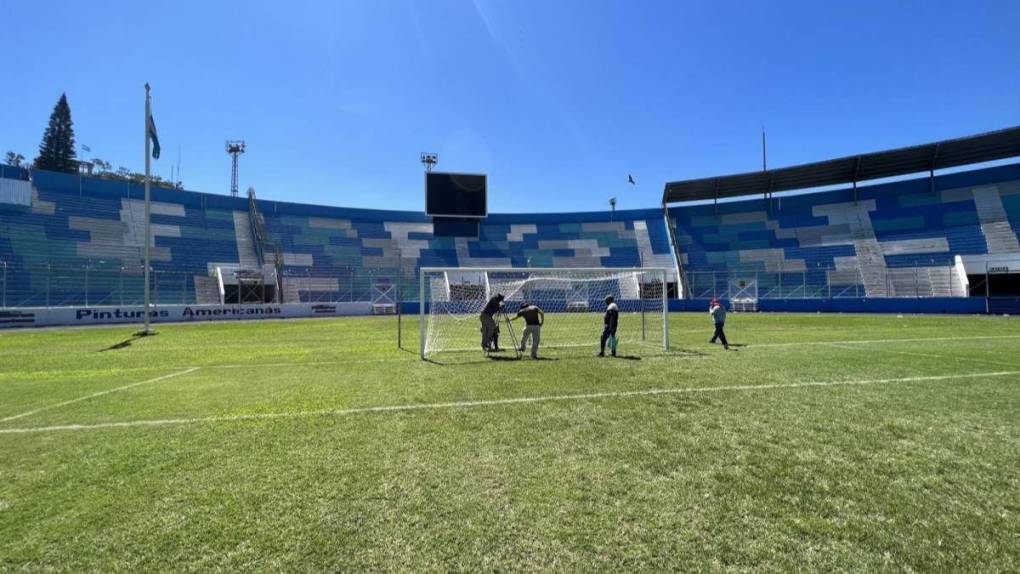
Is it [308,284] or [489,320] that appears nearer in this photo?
[489,320]

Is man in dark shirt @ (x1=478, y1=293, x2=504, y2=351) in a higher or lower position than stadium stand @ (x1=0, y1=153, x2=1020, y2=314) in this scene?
lower

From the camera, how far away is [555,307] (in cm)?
2780

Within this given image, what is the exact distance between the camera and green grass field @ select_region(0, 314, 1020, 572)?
2883 millimetres

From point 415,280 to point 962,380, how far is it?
127 feet

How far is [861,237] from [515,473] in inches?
1902

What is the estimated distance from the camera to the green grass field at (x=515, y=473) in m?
2.88

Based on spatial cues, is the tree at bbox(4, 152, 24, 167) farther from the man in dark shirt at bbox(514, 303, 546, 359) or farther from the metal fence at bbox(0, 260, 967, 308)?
the man in dark shirt at bbox(514, 303, 546, 359)

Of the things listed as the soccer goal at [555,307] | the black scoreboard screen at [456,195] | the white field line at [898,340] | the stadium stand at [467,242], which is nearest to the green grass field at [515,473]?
the white field line at [898,340]

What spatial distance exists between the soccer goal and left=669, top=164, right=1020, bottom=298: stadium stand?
1293 cm

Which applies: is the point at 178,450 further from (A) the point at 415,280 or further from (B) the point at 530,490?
(A) the point at 415,280

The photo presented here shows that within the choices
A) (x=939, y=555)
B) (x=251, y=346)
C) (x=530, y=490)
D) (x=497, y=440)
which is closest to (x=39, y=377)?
(x=251, y=346)

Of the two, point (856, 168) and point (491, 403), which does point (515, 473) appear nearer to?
point (491, 403)

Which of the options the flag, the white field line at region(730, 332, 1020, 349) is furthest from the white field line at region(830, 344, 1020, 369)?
the flag

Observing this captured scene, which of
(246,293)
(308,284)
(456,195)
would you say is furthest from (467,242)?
(246,293)
